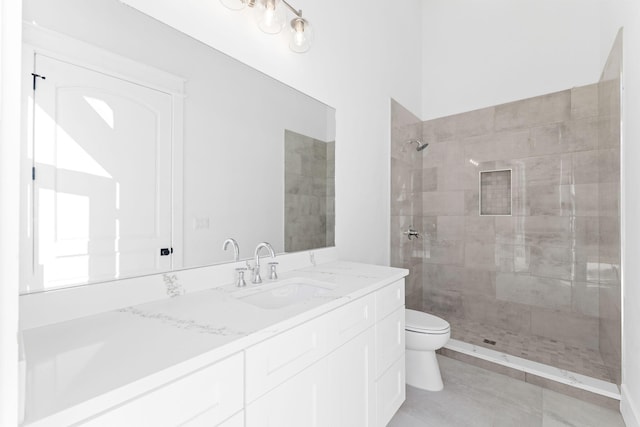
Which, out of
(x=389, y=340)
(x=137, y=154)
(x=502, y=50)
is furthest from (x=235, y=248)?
(x=502, y=50)

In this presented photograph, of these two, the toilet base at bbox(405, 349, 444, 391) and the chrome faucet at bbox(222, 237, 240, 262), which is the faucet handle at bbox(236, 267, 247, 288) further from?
the toilet base at bbox(405, 349, 444, 391)

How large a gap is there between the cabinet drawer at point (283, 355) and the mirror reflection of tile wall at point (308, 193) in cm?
69

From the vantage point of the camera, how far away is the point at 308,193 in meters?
1.79

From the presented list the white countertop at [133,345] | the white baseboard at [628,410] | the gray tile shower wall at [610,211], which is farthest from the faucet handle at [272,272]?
the gray tile shower wall at [610,211]

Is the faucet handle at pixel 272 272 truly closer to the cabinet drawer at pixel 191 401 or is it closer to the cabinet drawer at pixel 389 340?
the cabinet drawer at pixel 389 340

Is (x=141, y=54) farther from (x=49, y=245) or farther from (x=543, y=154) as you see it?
(x=543, y=154)

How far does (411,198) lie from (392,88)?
103cm

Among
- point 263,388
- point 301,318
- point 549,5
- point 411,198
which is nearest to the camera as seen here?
point 263,388

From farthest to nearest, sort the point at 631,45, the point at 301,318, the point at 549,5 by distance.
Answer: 1. the point at 549,5
2. the point at 631,45
3. the point at 301,318

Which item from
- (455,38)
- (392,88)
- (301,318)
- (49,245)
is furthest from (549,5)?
(49,245)

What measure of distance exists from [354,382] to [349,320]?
27 cm

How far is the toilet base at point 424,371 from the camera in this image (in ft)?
6.42

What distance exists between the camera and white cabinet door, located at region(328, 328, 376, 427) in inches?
43.9

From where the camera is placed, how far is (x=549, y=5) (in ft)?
8.39
